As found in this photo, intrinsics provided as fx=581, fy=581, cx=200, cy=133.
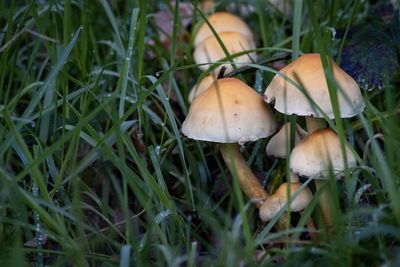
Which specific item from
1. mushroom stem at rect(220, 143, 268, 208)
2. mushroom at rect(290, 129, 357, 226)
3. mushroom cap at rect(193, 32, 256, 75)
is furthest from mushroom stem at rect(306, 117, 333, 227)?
mushroom cap at rect(193, 32, 256, 75)

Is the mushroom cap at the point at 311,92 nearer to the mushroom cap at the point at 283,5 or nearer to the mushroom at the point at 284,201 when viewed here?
the mushroom at the point at 284,201

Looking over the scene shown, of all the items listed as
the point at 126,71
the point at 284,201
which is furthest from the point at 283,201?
the point at 126,71

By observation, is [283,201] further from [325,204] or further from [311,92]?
[311,92]

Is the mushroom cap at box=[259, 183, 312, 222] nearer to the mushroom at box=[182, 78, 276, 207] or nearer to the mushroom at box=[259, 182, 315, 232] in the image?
the mushroom at box=[259, 182, 315, 232]

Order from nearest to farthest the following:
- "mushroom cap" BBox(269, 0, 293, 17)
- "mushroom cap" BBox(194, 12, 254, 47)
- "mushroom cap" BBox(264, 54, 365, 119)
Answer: "mushroom cap" BBox(264, 54, 365, 119), "mushroom cap" BBox(194, 12, 254, 47), "mushroom cap" BBox(269, 0, 293, 17)

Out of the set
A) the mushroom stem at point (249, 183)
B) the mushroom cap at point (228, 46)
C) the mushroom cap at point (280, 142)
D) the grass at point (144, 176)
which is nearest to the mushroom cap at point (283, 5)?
the grass at point (144, 176)

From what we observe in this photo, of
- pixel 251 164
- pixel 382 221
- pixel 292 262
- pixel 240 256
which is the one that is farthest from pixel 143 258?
pixel 251 164
